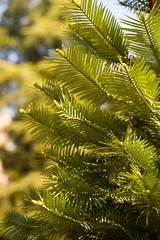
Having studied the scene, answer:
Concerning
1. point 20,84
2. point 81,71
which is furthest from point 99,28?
point 20,84

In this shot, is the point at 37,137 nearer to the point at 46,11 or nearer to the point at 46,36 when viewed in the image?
the point at 46,36

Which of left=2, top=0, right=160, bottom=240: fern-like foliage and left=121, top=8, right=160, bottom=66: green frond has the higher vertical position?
left=121, top=8, right=160, bottom=66: green frond

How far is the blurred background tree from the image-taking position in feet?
20.2

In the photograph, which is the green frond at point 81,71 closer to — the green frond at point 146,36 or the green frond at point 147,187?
the green frond at point 146,36

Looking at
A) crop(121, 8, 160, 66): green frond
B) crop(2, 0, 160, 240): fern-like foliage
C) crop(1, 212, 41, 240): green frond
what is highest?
crop(121, 8, 160, 66): green frond

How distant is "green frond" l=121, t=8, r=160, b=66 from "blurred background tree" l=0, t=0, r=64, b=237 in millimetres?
4314

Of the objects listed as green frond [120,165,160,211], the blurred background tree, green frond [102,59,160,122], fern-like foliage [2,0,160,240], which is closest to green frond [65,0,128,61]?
fern-like foliage [2,0,160,240]

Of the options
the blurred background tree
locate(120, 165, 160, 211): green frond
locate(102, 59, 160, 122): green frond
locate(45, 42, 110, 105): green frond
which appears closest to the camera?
locate(120, 165, 160, 211): green frond

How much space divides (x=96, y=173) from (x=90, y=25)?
29.7 inches

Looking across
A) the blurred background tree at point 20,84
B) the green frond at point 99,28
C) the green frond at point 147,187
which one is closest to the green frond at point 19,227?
the green frond at point 147,187

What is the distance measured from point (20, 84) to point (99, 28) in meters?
5.95

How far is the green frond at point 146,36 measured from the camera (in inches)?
48.8

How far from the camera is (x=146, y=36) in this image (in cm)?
133

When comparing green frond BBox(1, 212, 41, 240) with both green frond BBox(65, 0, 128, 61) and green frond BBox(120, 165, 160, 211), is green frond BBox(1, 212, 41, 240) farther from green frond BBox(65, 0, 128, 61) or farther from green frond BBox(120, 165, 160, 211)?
green frond BBox(65, 0, 128, 61)
